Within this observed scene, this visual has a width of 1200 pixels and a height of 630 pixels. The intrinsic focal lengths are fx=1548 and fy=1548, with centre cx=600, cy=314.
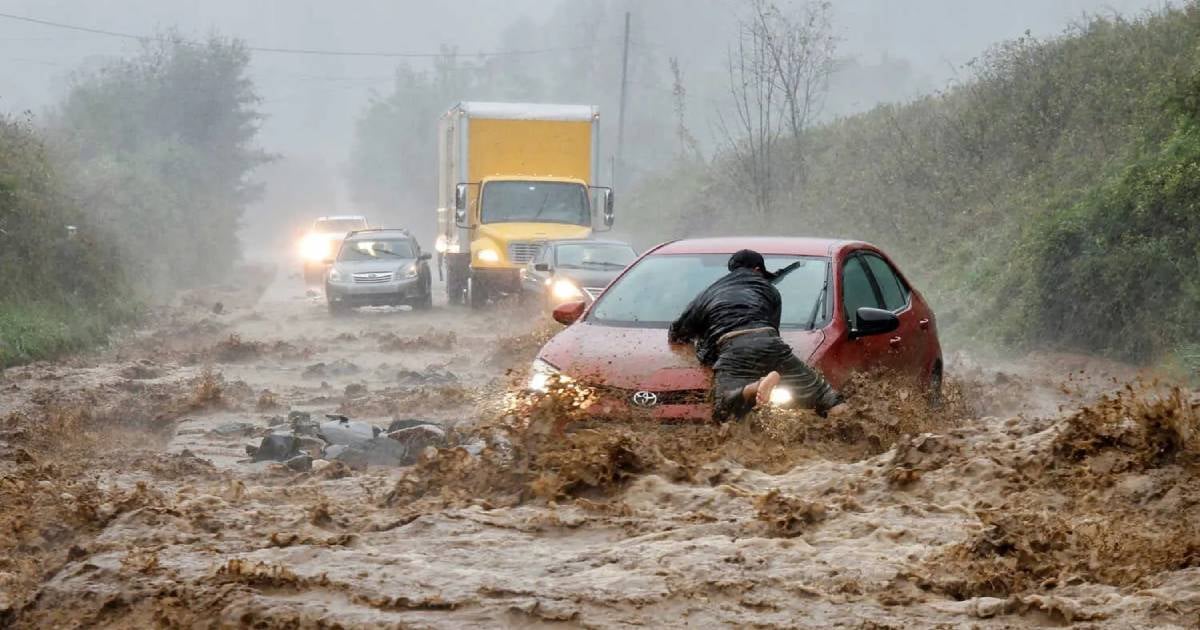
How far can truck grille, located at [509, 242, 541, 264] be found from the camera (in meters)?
25.6

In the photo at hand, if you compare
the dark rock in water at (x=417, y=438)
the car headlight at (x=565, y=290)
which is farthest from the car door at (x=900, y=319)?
the car headlight at (x=565, y=290)

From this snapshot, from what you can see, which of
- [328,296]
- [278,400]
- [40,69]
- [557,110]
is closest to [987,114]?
[557,110]

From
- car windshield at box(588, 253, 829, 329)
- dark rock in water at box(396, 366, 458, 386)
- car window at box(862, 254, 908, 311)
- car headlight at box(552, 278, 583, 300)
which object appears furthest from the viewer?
car headlight at box(552, 278, 583, 300)

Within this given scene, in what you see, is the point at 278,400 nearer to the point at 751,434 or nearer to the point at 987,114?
the point at 751,434

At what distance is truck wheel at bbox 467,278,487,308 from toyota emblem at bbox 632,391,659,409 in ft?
60.3

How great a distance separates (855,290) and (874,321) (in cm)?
85

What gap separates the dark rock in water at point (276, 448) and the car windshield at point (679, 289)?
253 centimetres

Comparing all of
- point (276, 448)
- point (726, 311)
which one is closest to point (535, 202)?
point (276, 448)

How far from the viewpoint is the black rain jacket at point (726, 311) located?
8.20 meters

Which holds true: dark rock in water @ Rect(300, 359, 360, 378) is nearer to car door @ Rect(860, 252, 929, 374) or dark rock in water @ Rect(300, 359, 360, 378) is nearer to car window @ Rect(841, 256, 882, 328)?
car door @ Rect(860, 252, 929, 374)

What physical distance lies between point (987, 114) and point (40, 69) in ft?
522

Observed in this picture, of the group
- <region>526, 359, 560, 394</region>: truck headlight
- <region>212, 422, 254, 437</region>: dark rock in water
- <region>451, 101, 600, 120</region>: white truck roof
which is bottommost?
<region>212, 422, 254, 437</region>: dark rock in water

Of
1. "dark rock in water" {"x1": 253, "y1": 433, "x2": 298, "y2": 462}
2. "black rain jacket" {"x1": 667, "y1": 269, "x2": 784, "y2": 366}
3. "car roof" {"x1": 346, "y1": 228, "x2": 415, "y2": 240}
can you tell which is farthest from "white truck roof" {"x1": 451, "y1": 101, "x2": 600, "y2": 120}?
"black rain jacket" {"x1": 667, "y1": 269, "x2": 784, "y2": 366}

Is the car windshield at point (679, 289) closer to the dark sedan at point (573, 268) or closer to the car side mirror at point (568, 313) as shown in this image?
the car side mirror at point (568, 313)
